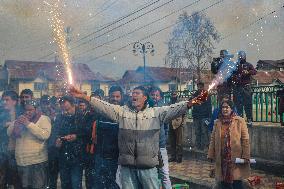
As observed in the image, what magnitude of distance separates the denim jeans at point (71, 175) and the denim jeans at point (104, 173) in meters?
0.33

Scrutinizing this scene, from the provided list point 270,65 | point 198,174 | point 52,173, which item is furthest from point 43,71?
point 52,173

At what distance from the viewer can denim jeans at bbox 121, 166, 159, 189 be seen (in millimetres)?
5008

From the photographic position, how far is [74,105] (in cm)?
679

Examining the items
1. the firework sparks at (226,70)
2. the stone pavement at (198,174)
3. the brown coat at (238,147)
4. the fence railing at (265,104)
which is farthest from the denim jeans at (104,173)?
the fence railing at (265,104)

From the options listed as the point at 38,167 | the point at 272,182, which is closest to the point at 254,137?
the point at 272,182

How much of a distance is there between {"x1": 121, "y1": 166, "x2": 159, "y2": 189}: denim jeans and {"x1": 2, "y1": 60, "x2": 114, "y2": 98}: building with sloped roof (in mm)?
54390

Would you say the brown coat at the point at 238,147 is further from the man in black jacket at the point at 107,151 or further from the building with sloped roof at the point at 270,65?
the building with sloped roof at the point at 270,65

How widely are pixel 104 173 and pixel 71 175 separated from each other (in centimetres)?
71

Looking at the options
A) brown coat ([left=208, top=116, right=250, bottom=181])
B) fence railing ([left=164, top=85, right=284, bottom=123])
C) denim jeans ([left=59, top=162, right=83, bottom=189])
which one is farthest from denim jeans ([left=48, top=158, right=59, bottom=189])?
fence railing ([left=164, top=85, right=284, bottom=123])

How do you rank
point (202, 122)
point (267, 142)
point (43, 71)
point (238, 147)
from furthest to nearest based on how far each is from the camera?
point (43, 71) → point (202, 122) → point (267, 142) → point (238, 147)

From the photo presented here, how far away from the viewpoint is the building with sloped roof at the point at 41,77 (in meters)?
62.7

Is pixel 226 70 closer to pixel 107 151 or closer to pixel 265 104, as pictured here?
pixel 265 104

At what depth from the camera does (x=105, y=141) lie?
5996mm

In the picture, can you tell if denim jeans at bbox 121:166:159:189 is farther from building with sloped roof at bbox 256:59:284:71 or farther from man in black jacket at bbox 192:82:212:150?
building with sloped roof at bbox 256:59:284:71
